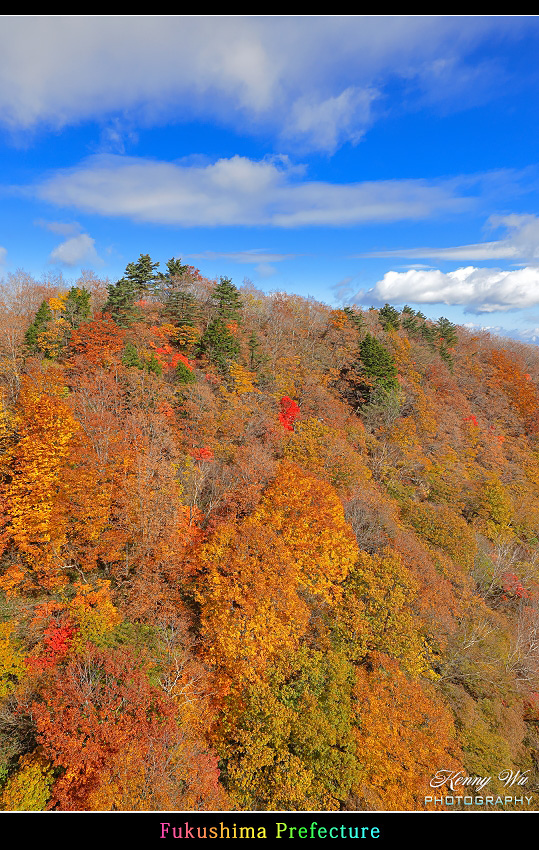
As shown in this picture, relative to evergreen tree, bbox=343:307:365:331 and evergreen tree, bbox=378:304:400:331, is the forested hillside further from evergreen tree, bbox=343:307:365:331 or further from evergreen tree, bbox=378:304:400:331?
evergreen tree, bbox=378:304:400:331

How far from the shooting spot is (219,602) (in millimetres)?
20688

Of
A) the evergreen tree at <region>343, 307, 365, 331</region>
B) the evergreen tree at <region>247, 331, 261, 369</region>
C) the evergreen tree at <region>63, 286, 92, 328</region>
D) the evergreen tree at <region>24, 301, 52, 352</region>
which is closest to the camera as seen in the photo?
the evergreen tree at <region>24, 301, 52, 352</region>

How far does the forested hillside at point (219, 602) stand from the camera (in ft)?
51.5

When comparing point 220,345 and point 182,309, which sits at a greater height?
point 182,309

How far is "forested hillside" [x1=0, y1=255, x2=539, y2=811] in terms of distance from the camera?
15.7 m

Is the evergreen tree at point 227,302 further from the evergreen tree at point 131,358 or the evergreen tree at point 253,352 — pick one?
the evergreen tree at point 131,358

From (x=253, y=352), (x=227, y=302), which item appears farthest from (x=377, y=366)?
(x=227, y=302)

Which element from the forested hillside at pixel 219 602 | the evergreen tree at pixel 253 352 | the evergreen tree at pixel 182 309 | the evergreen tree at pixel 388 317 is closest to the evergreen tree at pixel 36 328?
the forested hillside at pixel 219 602

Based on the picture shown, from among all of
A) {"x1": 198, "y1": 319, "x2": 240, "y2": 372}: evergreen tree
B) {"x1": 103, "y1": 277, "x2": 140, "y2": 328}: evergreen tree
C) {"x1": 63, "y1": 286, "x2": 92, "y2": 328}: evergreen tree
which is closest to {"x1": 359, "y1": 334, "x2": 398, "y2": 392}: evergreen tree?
{"x1": 198, "y1": 319, "x2": 240, "y2": 372}: evergreen tree

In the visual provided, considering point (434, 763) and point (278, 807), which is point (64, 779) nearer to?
point (278, 807)

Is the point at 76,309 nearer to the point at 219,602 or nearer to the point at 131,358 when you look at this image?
the point at 131,358

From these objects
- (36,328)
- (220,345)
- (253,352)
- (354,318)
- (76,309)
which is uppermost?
(354,318)

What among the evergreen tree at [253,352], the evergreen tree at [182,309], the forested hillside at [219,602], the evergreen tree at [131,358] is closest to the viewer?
the forested hillside at [219,602]

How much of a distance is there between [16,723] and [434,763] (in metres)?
19.1
